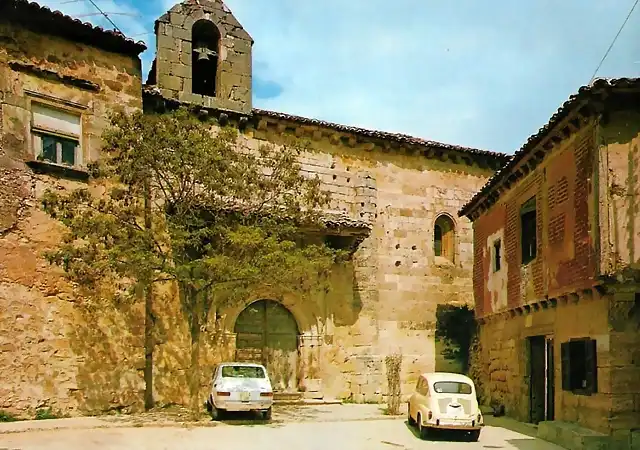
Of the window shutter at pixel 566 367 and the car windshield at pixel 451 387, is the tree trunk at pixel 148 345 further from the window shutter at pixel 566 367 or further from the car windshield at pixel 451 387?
the window shutter at pixel 566 367

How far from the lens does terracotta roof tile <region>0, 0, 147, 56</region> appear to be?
636 inches

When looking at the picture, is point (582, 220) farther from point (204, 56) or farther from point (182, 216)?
point (204, 56)

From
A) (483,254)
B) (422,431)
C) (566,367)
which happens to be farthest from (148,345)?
(566,367)

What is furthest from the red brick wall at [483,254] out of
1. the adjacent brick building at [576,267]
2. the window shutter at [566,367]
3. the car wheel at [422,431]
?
the car wheel at [422,431]

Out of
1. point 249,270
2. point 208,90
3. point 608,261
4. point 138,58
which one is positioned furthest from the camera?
point 208,90

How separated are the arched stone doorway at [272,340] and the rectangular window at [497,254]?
5.96m

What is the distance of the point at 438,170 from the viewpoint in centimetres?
2470

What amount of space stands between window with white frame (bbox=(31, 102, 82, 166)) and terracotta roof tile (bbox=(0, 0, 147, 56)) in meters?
1.85

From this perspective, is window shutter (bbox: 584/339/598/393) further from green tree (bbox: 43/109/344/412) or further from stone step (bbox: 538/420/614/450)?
green tree (bbox: 43/109/344/412)

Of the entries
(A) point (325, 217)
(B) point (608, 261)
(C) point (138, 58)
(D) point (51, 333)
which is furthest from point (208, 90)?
(B) point (608, 261)

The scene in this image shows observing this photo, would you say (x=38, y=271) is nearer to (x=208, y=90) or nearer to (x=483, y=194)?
(x=208, y=90)

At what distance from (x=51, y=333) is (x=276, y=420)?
5396 mm

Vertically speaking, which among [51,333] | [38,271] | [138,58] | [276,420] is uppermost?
[138,58]

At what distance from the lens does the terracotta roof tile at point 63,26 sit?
16.2m
